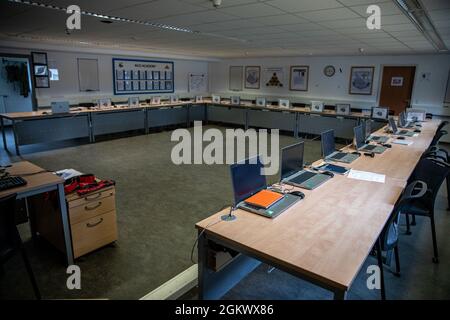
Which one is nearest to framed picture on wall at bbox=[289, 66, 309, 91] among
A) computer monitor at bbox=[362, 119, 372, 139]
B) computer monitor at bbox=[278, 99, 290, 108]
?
computer monitor at bbox=[278, 99, 290, 108]

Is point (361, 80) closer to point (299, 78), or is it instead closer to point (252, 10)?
point (299, 78)

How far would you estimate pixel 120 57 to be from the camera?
980 centimetres

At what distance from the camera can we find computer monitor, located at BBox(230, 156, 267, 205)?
84.2 inches

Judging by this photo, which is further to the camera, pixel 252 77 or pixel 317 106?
pixel 252 77

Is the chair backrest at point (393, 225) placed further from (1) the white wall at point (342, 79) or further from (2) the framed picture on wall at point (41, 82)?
(2) the framed picture on wall at point (41, 82)

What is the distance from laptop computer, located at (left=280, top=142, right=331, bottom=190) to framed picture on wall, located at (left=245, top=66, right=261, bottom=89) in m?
8.97

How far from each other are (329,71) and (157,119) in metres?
5.64

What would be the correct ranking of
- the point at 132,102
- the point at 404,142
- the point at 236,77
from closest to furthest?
the point at 404,142 < the point at 132,102 < the point at 236,77

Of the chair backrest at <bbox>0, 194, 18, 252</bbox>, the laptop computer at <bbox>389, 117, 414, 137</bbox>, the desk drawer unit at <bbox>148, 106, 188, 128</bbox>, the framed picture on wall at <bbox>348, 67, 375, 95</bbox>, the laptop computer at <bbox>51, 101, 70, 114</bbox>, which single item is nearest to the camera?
the chair backrest at <bbox>0, 194, 18, 252</bbox>

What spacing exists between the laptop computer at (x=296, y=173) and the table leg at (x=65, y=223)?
5.96 feet

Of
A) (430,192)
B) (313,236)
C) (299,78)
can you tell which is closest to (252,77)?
(299,78)

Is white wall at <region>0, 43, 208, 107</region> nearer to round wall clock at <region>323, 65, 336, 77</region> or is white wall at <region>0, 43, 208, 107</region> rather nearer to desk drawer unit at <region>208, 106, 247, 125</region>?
desk drawer unit at <region>208, 106, 247, 125</region>

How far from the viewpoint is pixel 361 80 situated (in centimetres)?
928
